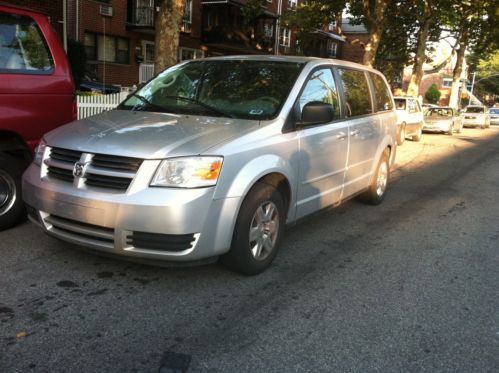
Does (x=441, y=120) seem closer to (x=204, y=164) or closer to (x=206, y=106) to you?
(x=206, y=106)

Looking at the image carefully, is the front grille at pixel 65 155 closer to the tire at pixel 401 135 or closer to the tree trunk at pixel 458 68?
the tire at pixel 401 135

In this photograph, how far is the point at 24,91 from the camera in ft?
16.4

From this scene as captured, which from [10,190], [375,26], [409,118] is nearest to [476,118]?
[375,26]

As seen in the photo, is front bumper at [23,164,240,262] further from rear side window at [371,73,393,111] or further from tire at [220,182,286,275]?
rear side window at [371,73,393,111]

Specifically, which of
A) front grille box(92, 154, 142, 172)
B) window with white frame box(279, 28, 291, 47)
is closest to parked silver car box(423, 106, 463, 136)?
window with white frame box(279, 28, 291, 47)

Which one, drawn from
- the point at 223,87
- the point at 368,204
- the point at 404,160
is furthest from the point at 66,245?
the point at 404,160

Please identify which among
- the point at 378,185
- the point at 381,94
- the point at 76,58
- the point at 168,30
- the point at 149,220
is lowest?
the point at 378,185

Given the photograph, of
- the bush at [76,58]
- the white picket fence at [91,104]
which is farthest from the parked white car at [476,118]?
the white picket fence at [91,104]

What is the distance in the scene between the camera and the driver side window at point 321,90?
16.1 ft

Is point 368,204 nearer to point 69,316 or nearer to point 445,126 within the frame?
point 69,316

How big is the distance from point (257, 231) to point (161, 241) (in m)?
0.88

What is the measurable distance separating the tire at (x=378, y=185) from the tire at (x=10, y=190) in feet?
13.9

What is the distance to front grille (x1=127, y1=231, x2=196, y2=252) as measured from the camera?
3.63 meters

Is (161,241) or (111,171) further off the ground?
(111,171)
